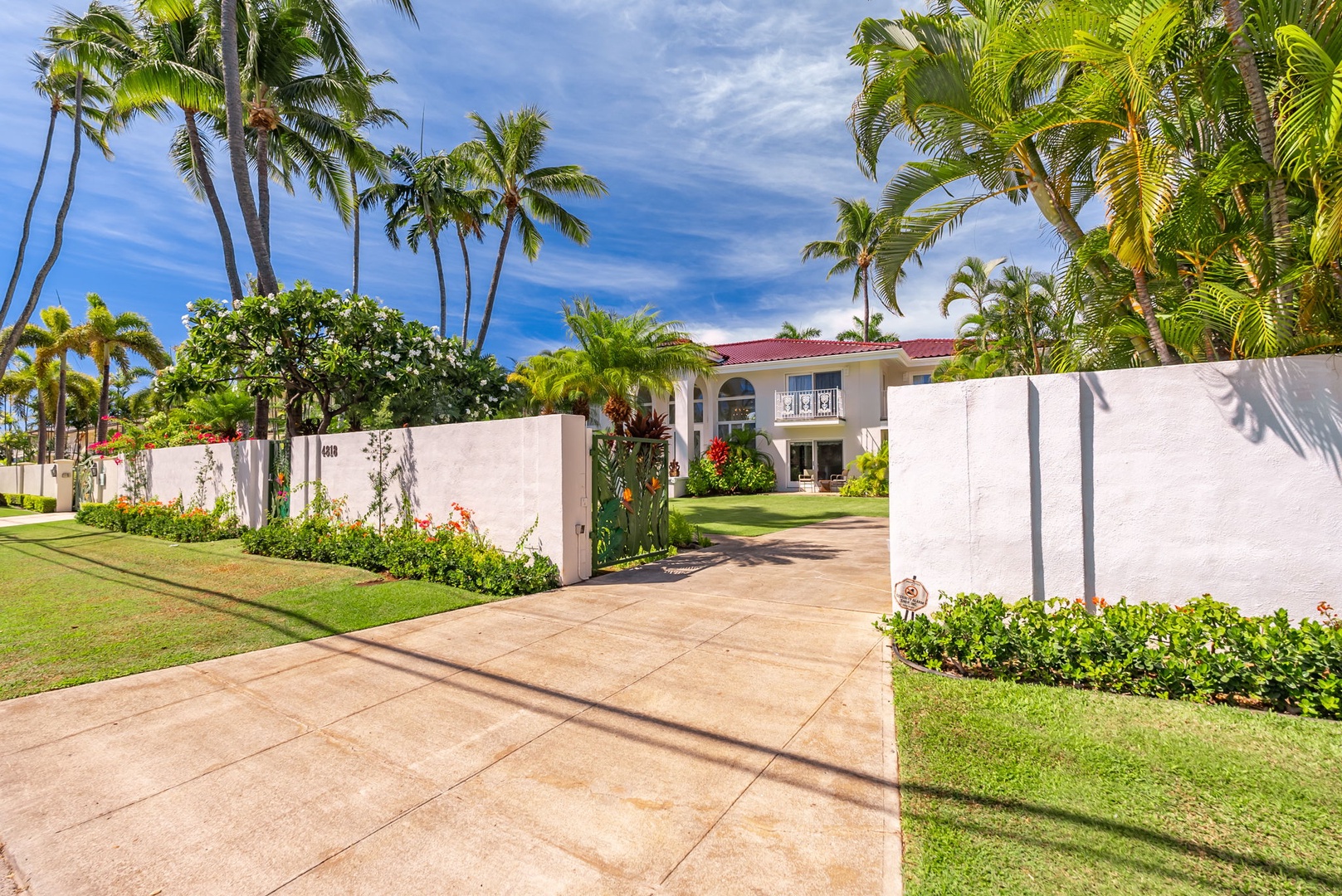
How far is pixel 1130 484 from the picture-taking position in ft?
15.9

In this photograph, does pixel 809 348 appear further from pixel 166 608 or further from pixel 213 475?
pixel 166 608

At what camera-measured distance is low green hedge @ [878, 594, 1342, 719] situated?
3938 mm

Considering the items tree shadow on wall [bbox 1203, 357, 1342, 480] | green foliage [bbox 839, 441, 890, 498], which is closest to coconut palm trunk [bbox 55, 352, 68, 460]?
green foliage [bbox 839, 441, 890, 498]

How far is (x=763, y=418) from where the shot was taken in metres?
29.2

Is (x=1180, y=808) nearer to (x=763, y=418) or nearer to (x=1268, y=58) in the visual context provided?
(x=1268, y=58)

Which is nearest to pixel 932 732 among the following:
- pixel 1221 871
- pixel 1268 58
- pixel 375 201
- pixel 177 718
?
pixel 1221 871

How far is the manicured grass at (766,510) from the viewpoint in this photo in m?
15.5

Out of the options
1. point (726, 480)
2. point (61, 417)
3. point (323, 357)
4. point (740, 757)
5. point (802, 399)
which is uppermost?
point (61, 417)

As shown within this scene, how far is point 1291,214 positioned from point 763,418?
77.9ft

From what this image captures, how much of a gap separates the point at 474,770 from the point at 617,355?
14.1m

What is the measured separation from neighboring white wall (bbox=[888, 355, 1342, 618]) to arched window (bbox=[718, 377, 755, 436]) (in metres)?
24.3

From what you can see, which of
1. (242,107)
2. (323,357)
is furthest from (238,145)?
(323,357)

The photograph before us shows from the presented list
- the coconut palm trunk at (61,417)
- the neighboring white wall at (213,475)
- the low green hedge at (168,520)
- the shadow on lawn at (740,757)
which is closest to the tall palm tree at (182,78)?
the neighboring white wall at (213,475)

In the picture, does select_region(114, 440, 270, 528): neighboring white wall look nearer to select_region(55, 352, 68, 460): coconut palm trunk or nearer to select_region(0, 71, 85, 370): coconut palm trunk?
select_region(0, 71, 85, 370): coconut palm trunk
